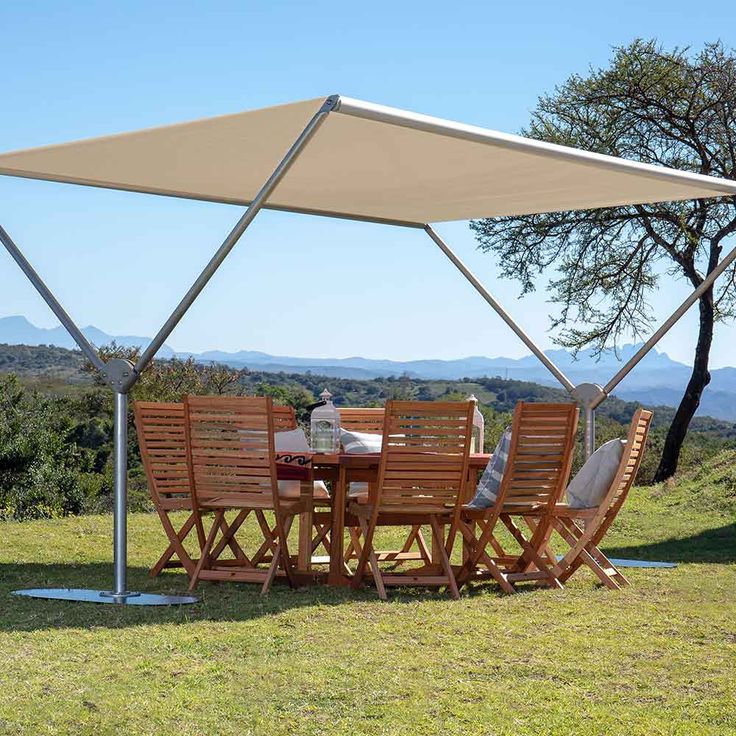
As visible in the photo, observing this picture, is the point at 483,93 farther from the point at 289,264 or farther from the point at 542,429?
the point at 289,264

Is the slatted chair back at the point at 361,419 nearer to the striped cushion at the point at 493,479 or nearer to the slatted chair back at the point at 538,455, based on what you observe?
the striped cushion at the point at 493,479

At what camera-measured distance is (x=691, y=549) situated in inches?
325

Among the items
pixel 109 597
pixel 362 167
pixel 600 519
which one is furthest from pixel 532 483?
pixel 109 597

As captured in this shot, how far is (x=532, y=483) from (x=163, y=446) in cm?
200

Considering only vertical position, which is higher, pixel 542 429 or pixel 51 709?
pixel 542 429

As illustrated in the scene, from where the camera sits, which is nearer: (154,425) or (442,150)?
(442,150)

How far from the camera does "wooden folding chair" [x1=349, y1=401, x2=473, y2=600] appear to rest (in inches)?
229

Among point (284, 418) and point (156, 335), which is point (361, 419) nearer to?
point (284, 418)

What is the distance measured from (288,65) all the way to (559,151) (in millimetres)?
5209

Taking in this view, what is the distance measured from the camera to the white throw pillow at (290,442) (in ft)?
21.1

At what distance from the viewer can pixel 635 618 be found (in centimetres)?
538

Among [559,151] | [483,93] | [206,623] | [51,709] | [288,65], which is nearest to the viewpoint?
[51,709]

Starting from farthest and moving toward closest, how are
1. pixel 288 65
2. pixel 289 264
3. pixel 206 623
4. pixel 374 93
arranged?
pixel 289 264 → pixel 288 65 → pixel 374 93 → pixel 206 623

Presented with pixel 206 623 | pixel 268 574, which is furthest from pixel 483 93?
pixel 206 623
